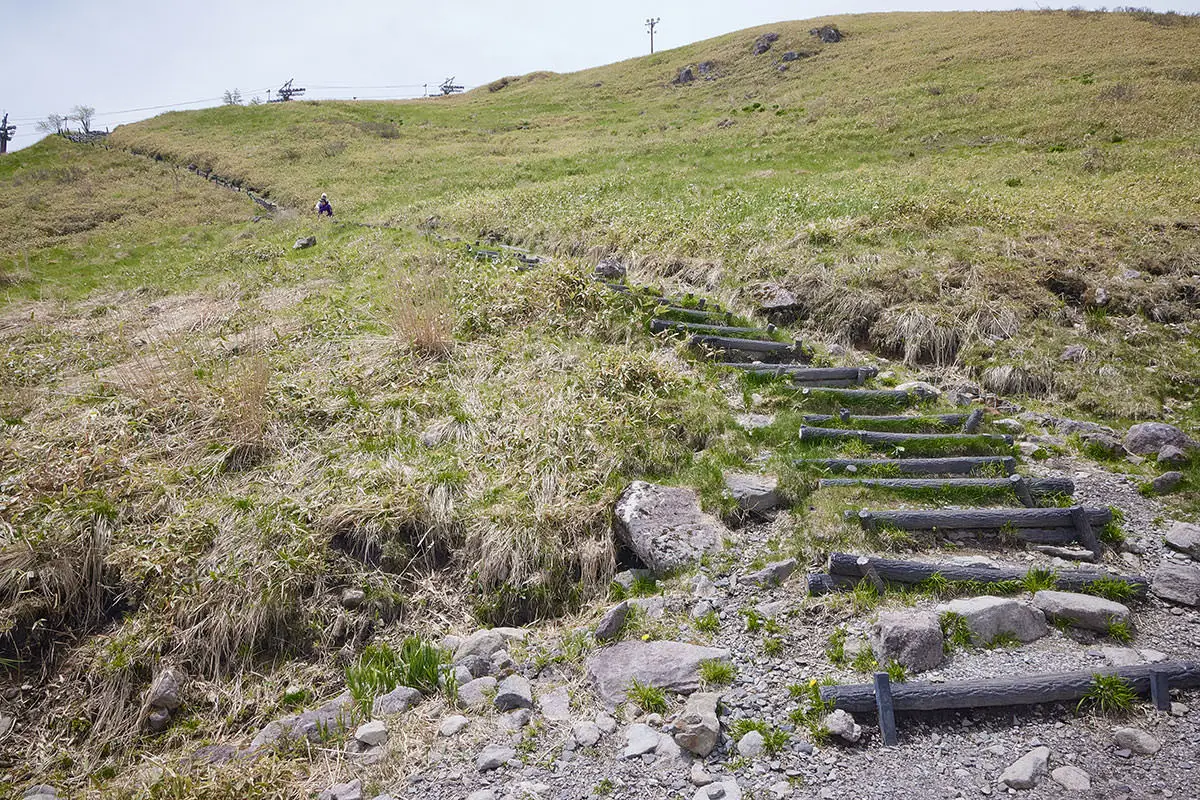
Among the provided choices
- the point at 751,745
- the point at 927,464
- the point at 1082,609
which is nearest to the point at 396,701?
the point at 751,745

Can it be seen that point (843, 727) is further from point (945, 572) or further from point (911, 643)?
point (945, 572)

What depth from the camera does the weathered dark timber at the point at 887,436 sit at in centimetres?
777

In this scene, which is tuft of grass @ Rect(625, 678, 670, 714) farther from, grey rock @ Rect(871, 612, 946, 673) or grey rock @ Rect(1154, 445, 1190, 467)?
grey rock @ Rect(1154, 445, 1190, 467)

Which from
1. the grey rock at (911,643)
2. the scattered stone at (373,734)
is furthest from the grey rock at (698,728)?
the scattered stone at (373,734)

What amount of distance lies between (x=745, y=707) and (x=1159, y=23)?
50092 millimetres

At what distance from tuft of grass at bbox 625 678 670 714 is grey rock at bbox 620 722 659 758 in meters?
0.17

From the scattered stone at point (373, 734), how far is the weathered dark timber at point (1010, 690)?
3381 mm

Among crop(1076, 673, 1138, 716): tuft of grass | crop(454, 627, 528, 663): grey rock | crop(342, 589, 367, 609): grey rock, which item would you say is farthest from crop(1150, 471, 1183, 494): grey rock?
crop(342, 589, 367, 609): grey rock

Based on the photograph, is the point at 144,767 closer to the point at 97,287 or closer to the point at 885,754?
the point at 885,754

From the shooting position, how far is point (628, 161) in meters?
28.6

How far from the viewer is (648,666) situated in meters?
5.18

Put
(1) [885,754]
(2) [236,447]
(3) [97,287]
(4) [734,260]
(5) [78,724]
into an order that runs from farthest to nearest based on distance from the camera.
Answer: (3) [97,287], (4) [734,260], (2) [236,447], (5) [78,724], (1) [885,754]

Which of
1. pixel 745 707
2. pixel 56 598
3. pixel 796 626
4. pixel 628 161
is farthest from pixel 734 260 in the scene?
pixel 628 161

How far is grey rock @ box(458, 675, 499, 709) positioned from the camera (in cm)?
512
